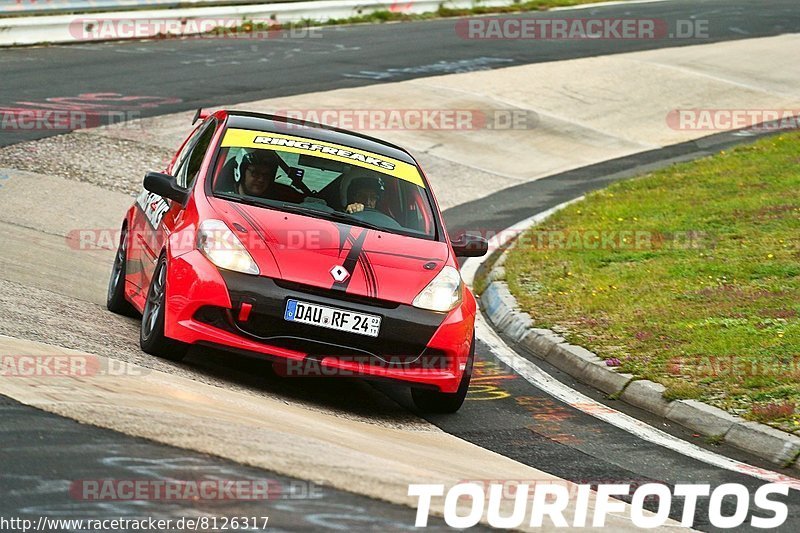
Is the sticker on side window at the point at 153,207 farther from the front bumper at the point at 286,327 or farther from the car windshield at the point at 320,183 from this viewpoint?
the front bumper at the point at 286,327

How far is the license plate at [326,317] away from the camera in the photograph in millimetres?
7289

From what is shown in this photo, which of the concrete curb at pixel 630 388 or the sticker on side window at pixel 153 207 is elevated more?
the sticker on side window at pixel 153 207

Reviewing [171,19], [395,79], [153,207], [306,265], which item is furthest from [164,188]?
[171,19]

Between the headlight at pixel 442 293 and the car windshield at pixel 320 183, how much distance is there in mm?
Answer: 512

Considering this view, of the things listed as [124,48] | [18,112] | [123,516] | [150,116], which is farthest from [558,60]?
[123,516]

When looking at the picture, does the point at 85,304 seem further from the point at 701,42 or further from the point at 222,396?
the point at 701,42

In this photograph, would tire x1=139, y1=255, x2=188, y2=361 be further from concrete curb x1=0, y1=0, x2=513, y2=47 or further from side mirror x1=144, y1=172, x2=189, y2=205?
concrete curb x1=0, y1=0, x2=513, y2=47

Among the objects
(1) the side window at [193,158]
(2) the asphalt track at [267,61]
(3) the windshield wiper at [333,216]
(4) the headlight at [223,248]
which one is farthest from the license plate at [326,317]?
(2) the asphalt track at [267,61]

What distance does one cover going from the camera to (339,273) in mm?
7402

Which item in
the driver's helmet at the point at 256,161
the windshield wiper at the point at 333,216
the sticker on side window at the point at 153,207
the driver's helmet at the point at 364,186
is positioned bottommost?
the sticker on side window at the point at 153,207

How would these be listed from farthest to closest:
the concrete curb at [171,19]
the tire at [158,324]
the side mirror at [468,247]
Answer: the concrete curb at [171,19] < the side mirror at [468,247] < the tire at [158,324]

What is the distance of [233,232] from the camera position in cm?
761

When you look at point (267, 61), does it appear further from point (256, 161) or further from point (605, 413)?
point (605, 413)

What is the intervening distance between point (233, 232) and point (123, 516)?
2.96m
